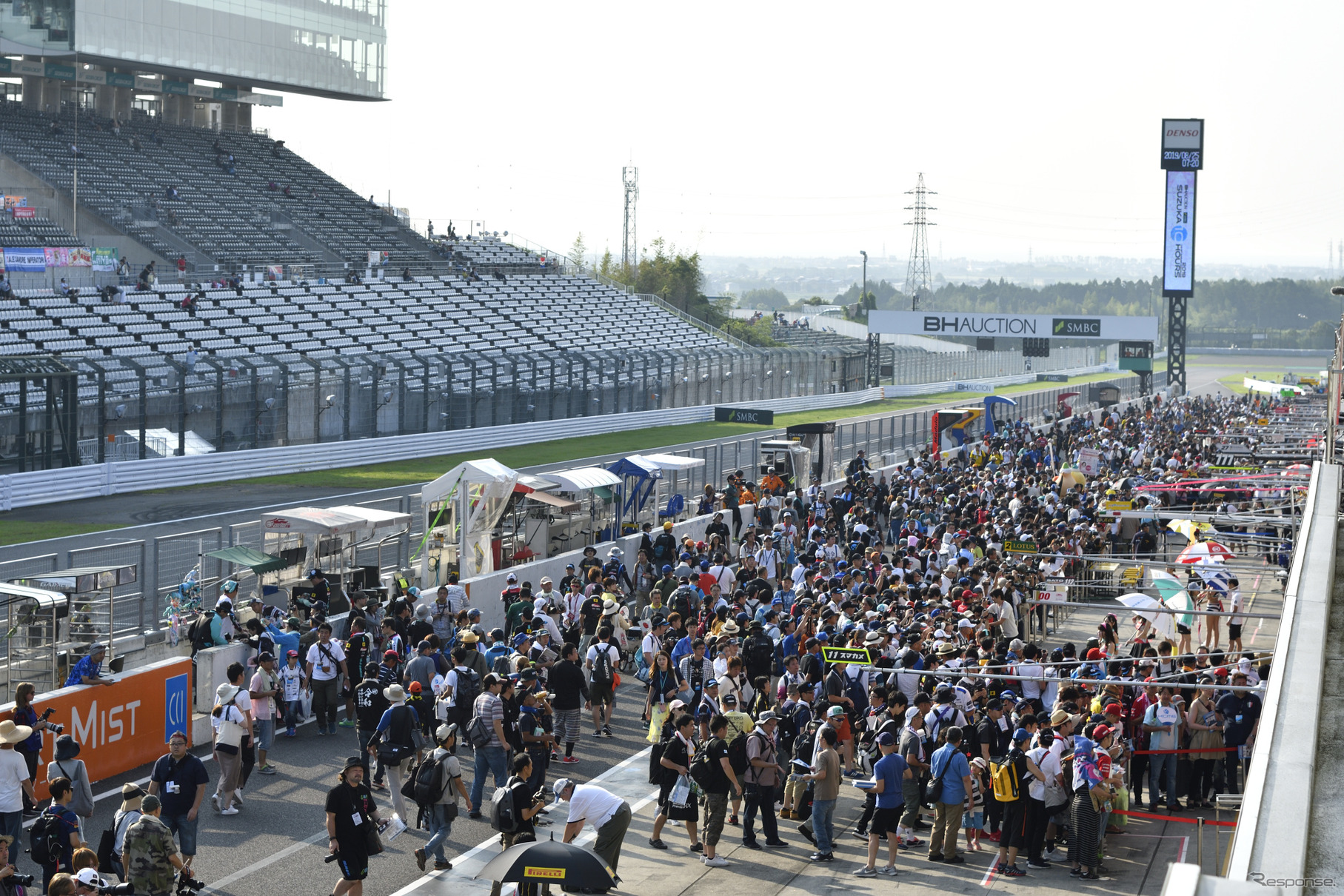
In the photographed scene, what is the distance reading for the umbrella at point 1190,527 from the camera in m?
20.1

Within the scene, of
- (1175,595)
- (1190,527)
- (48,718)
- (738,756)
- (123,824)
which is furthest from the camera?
(1190,527)

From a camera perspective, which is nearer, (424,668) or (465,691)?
(465,691)

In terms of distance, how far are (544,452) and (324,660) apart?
2714cm

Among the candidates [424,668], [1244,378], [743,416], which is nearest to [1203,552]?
[424,668]

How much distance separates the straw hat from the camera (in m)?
10.3

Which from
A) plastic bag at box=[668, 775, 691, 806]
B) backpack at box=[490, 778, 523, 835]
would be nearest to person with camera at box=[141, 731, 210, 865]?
backpack at box=[490, 778, 523, 835]

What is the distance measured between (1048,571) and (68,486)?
22.0m

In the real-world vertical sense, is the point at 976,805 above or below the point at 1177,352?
below

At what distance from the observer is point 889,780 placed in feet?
36.8

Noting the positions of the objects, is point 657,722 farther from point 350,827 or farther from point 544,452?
point 544,452

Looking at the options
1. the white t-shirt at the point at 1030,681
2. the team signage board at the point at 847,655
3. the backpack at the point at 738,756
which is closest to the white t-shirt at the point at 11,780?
the backpack at the point at 738,756

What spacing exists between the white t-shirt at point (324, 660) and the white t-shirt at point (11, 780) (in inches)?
173

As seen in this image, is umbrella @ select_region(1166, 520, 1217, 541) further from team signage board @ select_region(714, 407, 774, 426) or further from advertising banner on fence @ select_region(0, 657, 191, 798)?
team signage board @ select_region(714, 407, 774, 426)

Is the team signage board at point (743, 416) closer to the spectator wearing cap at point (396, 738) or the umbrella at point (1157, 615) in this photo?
the umbrella at point (1157, 615)
